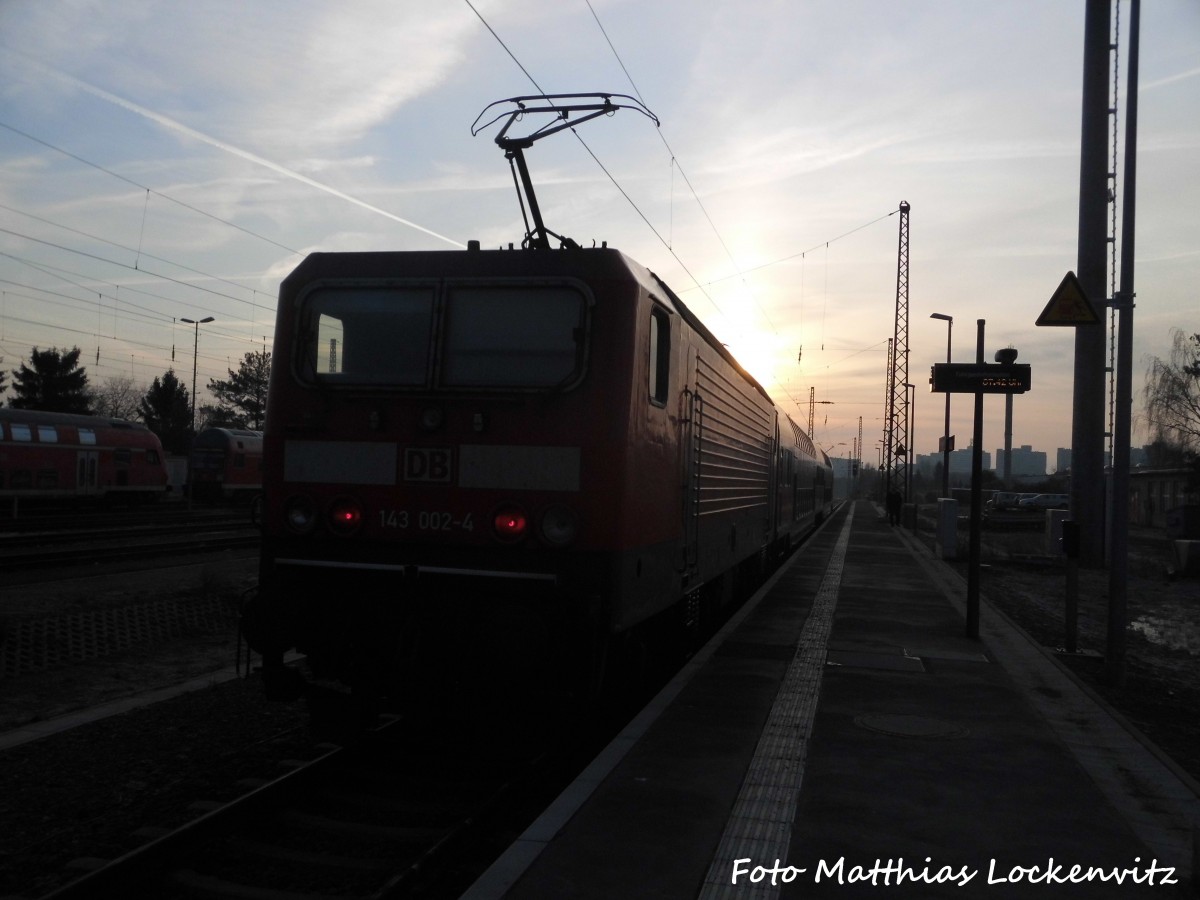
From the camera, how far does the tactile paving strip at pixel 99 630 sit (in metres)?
9.59

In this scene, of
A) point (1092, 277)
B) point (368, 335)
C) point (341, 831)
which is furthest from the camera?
point (1092, 277)

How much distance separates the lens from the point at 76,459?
3400cm

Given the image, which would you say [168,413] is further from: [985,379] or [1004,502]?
[985,379]

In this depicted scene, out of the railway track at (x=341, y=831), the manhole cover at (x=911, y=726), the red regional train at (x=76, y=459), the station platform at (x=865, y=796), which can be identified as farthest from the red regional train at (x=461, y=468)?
the red regional train at (x=76, y=459)

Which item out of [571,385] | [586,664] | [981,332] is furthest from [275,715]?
[981,332]

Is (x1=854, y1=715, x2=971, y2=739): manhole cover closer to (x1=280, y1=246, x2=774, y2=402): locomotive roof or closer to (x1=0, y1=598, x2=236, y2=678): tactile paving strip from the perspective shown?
(x1=280, y1=246, x2=774, y2=402): locomotive roof

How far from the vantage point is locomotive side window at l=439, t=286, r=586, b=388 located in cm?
598

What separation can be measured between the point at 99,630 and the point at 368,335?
629 cm

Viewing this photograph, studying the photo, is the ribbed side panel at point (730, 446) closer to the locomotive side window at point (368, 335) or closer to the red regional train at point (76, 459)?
the locomotive side window at point (368, 335)

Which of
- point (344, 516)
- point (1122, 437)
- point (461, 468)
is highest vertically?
point (1122, 437)

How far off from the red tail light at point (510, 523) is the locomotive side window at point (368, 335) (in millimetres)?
979

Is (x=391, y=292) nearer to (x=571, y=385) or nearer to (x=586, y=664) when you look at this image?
(x=571, y=385)

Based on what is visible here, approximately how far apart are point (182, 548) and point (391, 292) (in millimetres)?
14500

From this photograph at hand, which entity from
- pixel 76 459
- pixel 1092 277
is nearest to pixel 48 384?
pixel 76 459
